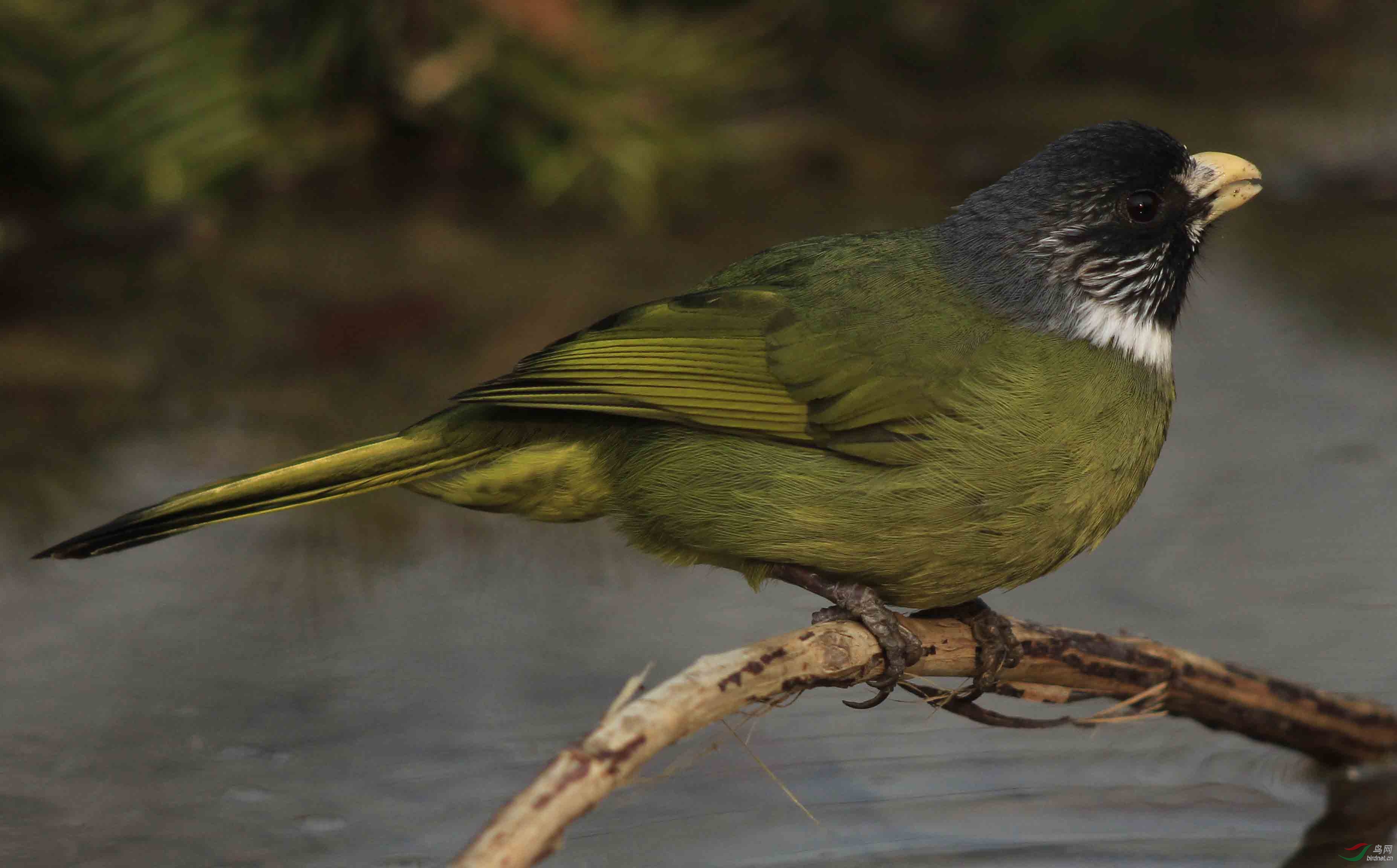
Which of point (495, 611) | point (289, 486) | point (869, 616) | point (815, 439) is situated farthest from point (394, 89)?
point (869, 616)

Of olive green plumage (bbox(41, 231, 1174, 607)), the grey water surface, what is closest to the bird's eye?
olive green plumage (bbox(41, 231, 1174, 607))

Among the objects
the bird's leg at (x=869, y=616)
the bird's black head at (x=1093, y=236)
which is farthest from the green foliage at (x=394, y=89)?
the bird's leg at (x=869, y=616)

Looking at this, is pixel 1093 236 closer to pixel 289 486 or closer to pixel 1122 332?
pixel 1122 332

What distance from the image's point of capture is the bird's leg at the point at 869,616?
3283mm

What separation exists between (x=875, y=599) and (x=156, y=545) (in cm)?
273

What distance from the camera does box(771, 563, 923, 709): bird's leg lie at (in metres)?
3.28

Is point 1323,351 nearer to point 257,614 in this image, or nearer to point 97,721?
point 257,614

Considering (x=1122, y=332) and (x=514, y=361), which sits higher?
(x=514, y=361)

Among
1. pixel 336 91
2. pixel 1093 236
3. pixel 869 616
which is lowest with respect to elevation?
pixel 869 616

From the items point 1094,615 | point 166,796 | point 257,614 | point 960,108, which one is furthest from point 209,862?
point 960,108

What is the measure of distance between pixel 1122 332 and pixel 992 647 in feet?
2.27

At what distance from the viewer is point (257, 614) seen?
4789 millimetres

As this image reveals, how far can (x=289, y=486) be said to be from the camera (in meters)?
3.36

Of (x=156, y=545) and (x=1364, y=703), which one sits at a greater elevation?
(x=156, y=545)
